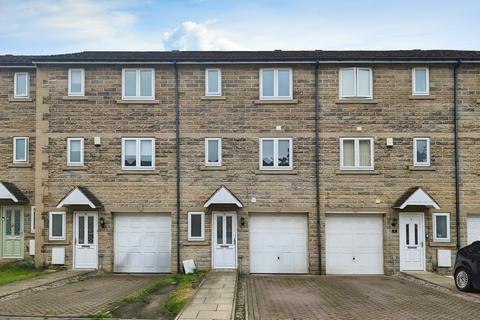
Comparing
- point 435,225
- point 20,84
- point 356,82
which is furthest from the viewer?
point 20,84

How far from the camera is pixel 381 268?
17844 mm

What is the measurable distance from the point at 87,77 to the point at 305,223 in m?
10.0

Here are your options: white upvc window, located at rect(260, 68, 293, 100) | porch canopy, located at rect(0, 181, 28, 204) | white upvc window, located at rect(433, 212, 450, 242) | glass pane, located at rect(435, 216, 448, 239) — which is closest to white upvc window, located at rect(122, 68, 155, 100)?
white upvc window, located at rect(260, 68, 293, 100)

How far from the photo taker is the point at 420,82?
Result: 18.2 m

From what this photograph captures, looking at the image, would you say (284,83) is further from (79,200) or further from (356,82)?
(79,200)

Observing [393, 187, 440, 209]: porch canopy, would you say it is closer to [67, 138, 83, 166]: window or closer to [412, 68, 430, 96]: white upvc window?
[412, 68, 430, 96]: white upvc window

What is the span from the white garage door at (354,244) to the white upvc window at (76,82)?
1064 centimetres

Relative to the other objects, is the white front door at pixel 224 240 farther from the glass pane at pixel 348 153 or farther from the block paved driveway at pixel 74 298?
the glass pane at pixel 348 153

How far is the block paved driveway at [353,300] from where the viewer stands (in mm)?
10883

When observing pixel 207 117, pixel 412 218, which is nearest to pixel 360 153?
pixel 412 218

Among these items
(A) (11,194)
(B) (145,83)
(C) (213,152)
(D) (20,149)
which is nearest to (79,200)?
(A) (11,194)

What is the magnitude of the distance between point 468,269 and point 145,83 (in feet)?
41.7

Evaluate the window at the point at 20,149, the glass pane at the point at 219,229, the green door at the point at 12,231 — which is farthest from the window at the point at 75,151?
the glass pane at the point at 219,229

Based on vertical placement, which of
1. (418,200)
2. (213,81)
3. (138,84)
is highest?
(213,81)
